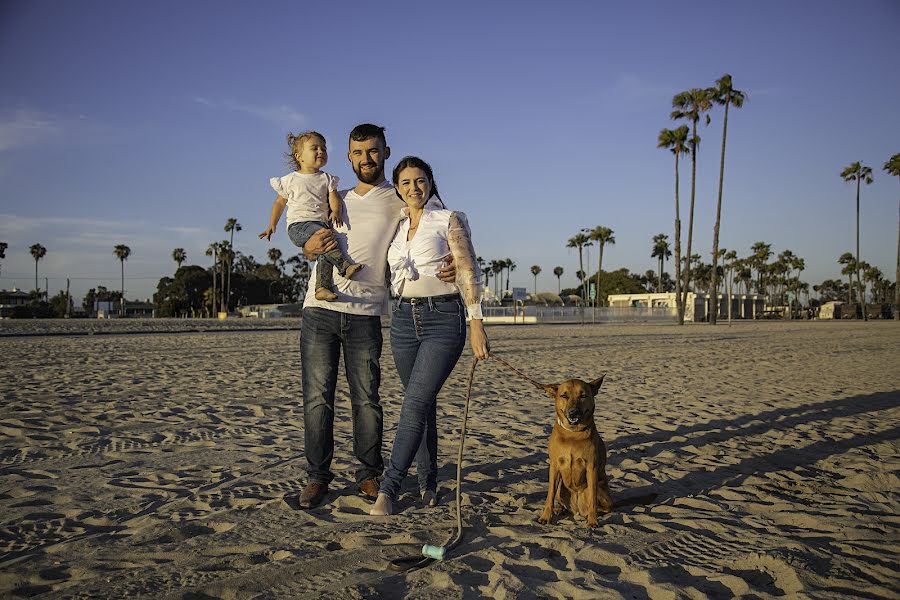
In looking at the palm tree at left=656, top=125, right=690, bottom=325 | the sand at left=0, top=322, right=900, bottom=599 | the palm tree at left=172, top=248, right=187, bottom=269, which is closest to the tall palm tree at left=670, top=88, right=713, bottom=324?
the palm tree at left=656, top=125, right=690, bottom=325

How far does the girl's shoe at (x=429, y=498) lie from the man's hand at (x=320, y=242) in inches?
66.6

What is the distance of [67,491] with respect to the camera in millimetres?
4352

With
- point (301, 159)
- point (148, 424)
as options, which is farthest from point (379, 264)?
point (148, 424)

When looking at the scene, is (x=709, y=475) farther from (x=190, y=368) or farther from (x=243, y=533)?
(x=190, y=368)

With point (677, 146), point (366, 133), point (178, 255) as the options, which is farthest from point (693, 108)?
point (178, 255)

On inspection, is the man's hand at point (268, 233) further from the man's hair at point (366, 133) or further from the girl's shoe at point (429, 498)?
the girl's shoe at point (429, 498)

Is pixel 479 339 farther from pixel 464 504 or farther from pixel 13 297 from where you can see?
pixel 13 297

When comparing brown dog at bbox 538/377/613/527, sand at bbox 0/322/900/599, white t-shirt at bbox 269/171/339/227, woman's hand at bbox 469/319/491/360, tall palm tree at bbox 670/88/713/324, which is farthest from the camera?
tall palm tree at bbox 670/88/713/324

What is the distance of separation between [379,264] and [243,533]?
5.79 feet

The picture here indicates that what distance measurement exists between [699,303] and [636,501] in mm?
59371

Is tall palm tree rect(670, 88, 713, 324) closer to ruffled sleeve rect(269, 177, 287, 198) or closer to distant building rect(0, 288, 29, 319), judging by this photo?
ruffled sleeve rect(269, 177, 287, 198)

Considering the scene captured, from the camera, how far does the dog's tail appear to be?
399 centimetres

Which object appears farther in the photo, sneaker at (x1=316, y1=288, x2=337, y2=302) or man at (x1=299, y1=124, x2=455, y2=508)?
man at (x1=299, y1=124, x2=455, y2=508)

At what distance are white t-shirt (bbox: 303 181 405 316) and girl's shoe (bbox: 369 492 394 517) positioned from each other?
1136mm
